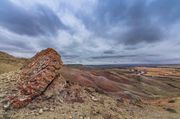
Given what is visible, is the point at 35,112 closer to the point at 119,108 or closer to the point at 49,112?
the point at 49,112

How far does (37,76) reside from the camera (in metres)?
16.6

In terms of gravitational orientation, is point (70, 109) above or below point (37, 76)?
below

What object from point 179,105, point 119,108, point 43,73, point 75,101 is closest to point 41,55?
point 43,73

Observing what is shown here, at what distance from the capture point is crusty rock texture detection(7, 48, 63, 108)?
50.3 ft

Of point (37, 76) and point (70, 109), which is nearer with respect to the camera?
point (70, 109)

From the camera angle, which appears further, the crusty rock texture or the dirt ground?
the crusty rock texture

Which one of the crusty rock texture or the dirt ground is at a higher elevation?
the crusty rock texture

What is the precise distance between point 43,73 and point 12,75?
2.60 m

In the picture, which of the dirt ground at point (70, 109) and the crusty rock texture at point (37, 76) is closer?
the dirt ground at point (70, 109)

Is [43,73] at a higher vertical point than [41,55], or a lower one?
lower

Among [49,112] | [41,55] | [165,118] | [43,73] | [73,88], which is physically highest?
[41,55]

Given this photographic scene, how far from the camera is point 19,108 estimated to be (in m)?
14.9

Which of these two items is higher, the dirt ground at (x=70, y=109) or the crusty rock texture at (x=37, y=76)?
the crusty rock texture at (x=37, y=76)

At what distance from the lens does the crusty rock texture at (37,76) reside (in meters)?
15.3
